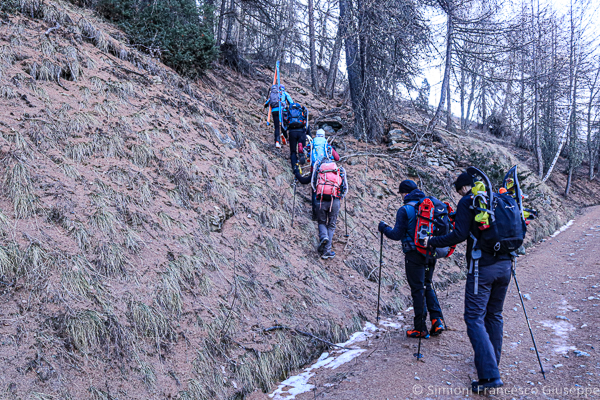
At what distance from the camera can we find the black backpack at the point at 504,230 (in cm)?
375

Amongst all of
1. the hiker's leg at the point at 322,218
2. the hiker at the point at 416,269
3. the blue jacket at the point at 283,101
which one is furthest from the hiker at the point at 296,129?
the hiker at the point at 416,269

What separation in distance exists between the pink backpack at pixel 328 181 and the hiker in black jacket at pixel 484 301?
10.8ft

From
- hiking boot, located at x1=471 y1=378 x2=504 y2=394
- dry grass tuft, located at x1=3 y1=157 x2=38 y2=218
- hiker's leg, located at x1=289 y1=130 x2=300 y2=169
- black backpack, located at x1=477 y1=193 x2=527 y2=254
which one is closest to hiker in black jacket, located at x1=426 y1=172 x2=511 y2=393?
hiking boot, located at x1=471 y1=378 x2=504 y2=394

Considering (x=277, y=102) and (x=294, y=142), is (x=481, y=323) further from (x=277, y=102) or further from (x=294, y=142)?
(x=277, y=102)

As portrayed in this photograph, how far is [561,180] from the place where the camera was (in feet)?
77.7

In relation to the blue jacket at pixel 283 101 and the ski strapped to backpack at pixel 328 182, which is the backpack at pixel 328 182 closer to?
the ski strapped to backpack at pixel 328 182

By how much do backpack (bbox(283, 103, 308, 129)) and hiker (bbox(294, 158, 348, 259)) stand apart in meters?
2.29

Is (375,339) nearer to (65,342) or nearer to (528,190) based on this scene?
(65,342)

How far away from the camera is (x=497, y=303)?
4047mm

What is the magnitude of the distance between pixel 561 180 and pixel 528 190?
39.0 ft

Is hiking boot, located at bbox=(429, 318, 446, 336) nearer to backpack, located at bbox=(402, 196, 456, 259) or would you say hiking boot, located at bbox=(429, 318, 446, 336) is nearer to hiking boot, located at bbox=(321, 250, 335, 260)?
backpack, located at bbox=(402, 196, 456, 259)

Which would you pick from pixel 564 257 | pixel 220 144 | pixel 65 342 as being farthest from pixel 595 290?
pixel 65 342

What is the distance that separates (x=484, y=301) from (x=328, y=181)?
12.8 ft

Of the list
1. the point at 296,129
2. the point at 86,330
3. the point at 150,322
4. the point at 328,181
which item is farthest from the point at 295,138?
the point at 86,330
